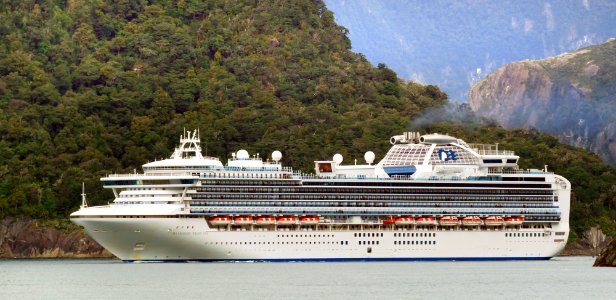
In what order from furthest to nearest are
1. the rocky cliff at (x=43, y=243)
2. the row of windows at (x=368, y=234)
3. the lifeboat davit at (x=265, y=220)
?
1. the rocky cliff at (x=43, y=243)
2. the row of windows at (x=368, y=234)
3. the lifeboat davit at (x=265, y=220)

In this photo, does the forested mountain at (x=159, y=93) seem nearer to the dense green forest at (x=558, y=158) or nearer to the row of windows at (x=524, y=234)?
the dense green forest at (x=558, y=158)

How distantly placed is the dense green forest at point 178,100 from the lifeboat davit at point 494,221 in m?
24.9

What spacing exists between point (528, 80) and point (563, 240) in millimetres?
40688

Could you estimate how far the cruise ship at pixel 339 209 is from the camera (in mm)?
108562

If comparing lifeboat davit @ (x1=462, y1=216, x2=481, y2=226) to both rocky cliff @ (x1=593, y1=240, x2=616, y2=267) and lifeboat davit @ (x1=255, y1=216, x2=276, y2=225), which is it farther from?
lifeboat davit @ (x1=255, y1=216, x2=276, y2=225)

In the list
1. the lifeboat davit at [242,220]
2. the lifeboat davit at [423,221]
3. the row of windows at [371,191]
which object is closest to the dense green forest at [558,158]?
the row of windows at [371,191]

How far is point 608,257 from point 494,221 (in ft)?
43.2

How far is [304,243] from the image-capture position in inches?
4400

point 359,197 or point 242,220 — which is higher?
point 359,197

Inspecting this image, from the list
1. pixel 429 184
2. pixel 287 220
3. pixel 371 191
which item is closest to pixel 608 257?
pixel 429 184

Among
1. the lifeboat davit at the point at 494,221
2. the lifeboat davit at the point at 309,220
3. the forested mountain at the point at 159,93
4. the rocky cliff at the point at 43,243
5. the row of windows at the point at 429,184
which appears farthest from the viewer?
the forested mountain at the point at 159,93

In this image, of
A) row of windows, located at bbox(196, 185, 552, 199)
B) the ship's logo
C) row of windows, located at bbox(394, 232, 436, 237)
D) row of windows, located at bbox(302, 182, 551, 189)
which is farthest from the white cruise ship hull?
the ship's logo

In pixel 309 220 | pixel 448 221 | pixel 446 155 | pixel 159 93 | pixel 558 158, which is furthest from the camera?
pixel 159 93

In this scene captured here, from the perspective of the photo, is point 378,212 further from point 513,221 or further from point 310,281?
point 310,281
